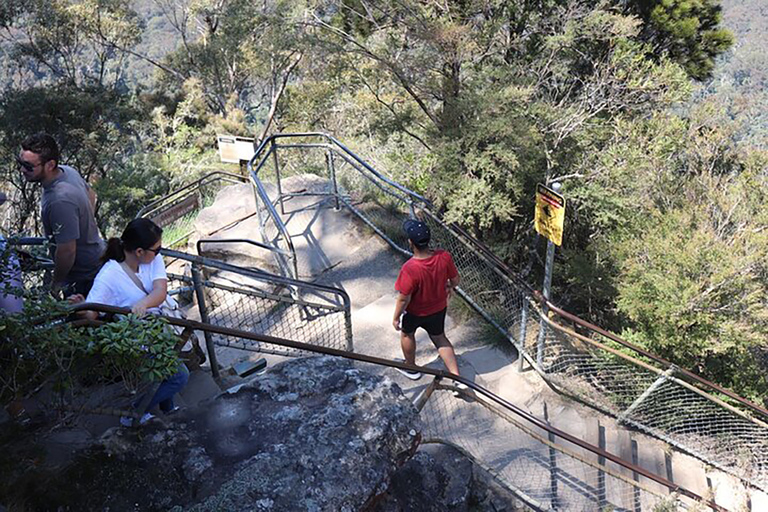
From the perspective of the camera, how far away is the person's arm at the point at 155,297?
356 cm

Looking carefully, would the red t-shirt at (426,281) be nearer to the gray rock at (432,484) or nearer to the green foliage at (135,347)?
the gray rock at (432,484)

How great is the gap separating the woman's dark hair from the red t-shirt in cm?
190

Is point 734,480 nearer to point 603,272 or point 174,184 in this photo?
point 603,272

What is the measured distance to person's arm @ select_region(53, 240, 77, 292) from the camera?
152 inches

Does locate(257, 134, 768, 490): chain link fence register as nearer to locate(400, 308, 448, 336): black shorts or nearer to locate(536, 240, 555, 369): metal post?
locate(536, 240, 555, 369): metal post

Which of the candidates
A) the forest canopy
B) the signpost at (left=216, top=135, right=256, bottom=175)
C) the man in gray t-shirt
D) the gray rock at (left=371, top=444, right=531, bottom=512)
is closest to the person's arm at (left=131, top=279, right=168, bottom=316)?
the man in gray t-shirt

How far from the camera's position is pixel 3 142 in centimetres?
1623

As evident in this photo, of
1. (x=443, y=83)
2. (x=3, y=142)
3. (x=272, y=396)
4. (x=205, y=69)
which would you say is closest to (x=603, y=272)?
(x=443, y=83)

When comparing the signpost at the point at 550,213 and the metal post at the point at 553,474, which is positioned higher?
the signpost at the point at 550,213

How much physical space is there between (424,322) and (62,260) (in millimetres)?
2754

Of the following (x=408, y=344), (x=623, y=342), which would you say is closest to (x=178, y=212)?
(x=408, y=344)

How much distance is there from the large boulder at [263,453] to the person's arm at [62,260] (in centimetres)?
142

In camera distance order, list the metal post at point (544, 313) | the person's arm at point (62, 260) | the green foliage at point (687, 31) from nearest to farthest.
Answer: the person's arm at point (62, 260) → the metal post at point (544, 313) → the green foliage at point (687, 31)

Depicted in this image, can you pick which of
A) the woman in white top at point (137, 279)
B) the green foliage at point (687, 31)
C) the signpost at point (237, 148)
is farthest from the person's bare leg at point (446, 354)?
the green foliage at point (687, 31)
